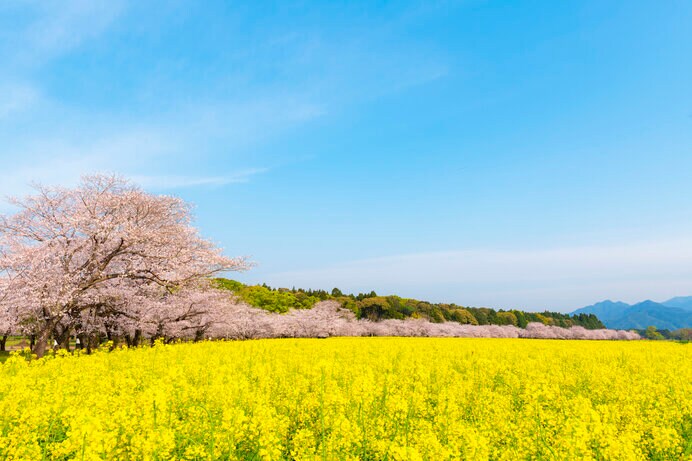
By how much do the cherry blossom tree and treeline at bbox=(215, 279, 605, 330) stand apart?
3240 centimetres

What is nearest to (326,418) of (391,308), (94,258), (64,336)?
(94,258)

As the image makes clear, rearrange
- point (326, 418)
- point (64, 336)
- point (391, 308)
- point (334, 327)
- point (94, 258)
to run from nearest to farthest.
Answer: point (326, 418), point (94, 258), point (64, 336), point (334, 327), point (391, 308)

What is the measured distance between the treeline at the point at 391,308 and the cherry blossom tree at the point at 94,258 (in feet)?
106

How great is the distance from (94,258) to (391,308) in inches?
3019

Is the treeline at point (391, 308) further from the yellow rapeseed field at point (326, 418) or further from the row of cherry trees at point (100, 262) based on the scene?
the yellow rapeseed field at point (326, 418)

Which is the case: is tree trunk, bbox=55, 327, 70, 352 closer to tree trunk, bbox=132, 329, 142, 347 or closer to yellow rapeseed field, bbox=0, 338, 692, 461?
tree trunk, bbox=132, 329, 142, 347

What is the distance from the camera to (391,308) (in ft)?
306

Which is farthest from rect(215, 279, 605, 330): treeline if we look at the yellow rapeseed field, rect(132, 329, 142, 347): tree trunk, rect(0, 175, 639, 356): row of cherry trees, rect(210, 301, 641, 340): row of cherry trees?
the yellow rapeseed field

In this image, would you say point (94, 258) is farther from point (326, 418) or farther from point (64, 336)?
point (326, 418)

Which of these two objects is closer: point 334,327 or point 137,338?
point 137,338

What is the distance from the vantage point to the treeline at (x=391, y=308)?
74562 millimetres

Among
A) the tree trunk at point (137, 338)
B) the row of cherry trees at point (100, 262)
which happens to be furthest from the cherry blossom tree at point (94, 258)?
the tree trunk at point (137, 338)

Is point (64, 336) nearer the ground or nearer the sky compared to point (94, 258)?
nearer the ground

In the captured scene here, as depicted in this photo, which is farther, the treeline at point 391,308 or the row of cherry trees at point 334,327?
the treeline at point 391,308
